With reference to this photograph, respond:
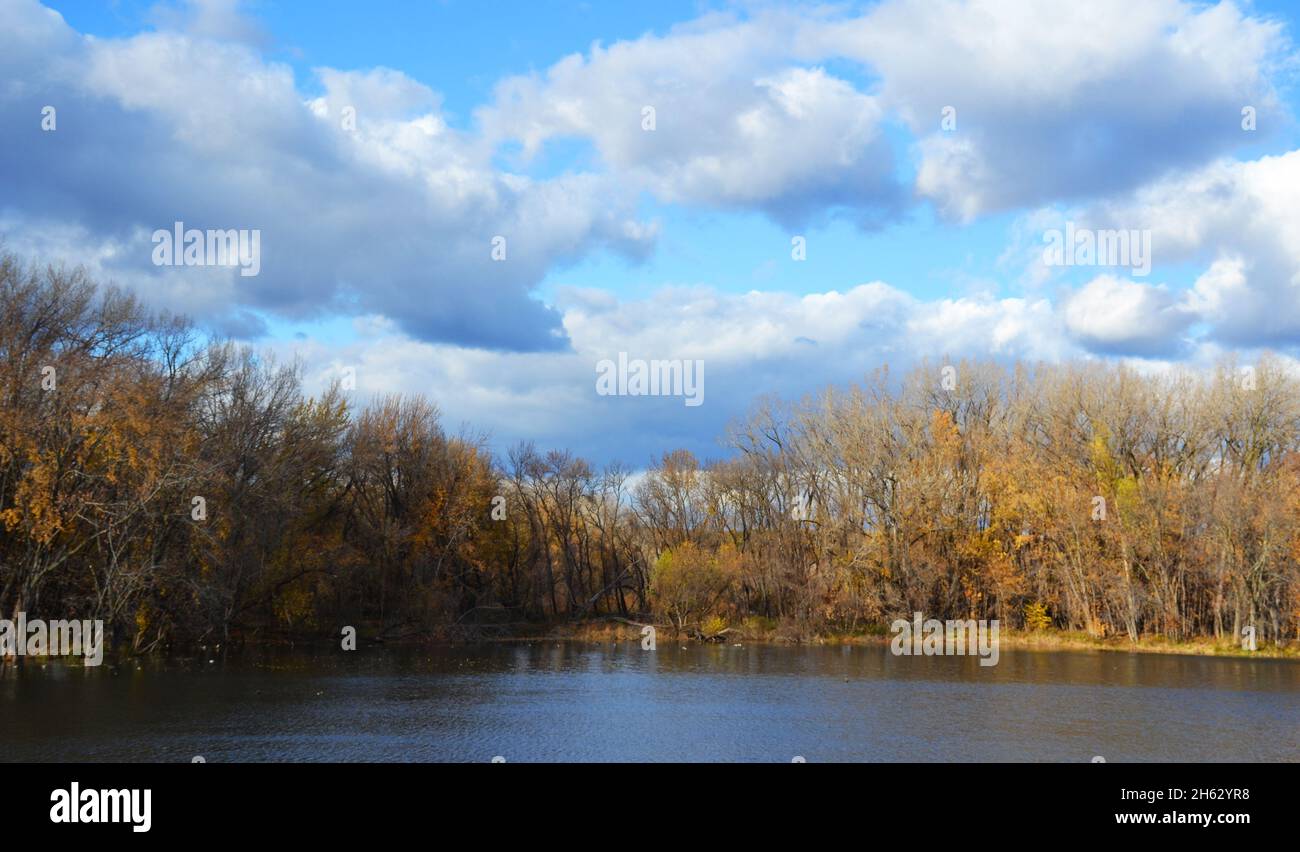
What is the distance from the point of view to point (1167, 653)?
5431 cm

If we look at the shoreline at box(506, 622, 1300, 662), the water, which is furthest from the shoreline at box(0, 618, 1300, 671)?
the water

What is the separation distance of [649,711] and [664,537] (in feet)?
160

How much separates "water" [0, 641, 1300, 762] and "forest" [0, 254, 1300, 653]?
6547 millimetres

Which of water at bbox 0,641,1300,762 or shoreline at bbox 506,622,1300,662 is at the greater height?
water at bbox 0,641,1300,762

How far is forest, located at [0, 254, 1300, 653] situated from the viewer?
42.2 metres

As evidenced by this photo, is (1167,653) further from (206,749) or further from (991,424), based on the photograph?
(206,749)

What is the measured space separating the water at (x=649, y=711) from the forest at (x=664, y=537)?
6547 mm

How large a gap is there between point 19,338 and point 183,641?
56.0ft

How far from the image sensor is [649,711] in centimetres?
3116

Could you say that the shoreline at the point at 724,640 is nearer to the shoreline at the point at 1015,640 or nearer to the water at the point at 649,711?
the shoreline at the point at 1015,640

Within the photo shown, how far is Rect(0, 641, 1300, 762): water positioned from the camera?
24.4 m

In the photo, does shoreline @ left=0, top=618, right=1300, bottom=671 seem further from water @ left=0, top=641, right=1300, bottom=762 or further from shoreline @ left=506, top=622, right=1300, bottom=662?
water @ left=0, top=641, right=1300, bottom=762

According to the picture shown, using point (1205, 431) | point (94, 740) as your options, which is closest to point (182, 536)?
point (94, 740)

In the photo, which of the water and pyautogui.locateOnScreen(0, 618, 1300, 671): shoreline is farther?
pyautogui.locateOnScreen(0, 618, 1300, 671): shoreline
